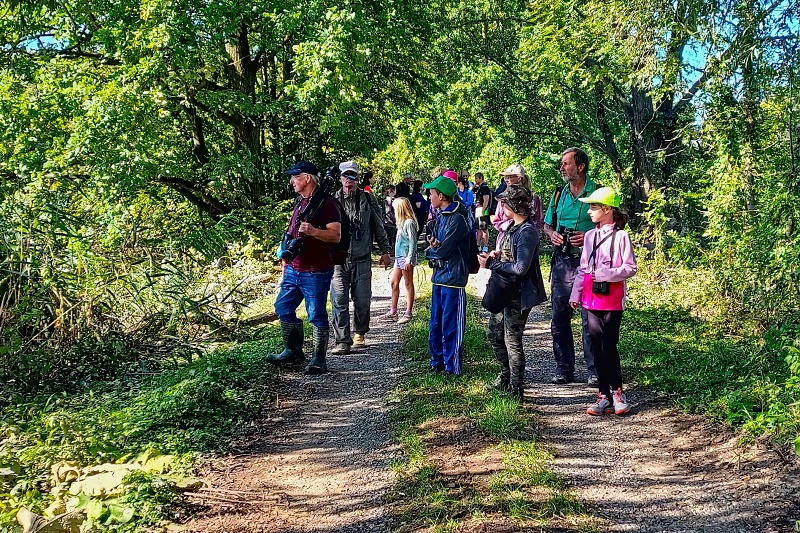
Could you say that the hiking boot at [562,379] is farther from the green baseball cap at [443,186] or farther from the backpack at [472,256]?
the green baseball cap at [443,186]

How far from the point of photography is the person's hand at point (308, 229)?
661 cm

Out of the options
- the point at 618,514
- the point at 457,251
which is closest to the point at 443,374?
the point at 457,251

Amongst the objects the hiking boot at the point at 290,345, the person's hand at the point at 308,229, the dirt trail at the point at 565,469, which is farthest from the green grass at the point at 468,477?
the person's hand at the point at 308,229

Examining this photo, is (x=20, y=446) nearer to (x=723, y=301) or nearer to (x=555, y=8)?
(x=723, y=301)

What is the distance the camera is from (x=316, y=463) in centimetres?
500

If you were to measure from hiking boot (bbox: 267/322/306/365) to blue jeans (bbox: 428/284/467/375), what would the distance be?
1.34 m

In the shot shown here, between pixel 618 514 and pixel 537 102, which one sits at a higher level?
pixel 537 102

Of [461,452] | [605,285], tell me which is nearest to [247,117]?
[605,285]

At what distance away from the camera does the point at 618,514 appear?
4074 mm

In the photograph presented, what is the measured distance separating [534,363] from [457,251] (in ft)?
5.76

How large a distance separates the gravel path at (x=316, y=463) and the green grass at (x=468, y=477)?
0.15m

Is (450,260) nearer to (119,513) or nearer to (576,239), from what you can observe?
(576,239)

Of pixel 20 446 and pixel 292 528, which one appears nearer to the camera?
pixel 292 528

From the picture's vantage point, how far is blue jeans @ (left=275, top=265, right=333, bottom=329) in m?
6.93
